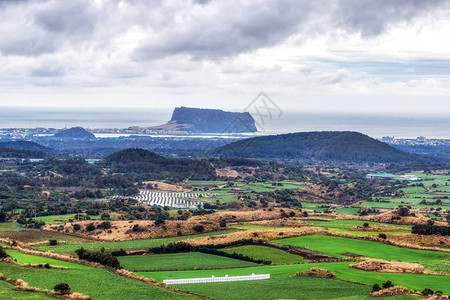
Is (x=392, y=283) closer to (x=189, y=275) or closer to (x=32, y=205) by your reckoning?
(x=189, y=275)

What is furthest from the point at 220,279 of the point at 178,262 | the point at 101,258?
the point at 101,258

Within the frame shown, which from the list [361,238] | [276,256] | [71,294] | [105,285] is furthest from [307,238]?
[71,294]

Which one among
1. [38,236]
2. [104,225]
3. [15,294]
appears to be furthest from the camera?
[104,225]

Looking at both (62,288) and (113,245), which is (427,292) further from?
(113,245)

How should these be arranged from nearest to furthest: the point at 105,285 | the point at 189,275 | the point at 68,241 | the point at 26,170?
the point at 105,285 < the point at 189,275 < the point at 68,241 < the point at 26,170

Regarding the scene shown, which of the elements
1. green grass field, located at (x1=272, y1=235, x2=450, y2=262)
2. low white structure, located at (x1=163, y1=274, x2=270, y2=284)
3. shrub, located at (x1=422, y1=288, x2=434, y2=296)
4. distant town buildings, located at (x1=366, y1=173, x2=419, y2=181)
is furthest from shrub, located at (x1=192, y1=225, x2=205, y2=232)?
distant town buildings, located at (x1=366, y1=173, x2=419, y2=181)

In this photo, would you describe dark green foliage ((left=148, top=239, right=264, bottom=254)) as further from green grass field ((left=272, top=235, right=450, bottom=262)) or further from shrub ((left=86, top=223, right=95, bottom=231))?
shrub ((left=86, top=223, right=95, bottom=231))

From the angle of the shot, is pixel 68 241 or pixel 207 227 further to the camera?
pixel 207 227
